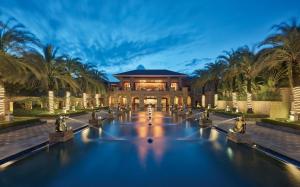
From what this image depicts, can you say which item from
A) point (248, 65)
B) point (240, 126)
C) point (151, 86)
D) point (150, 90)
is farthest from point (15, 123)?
point (151, 86)

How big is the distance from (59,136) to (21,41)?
492 inches

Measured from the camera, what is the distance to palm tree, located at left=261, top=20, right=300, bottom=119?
76.9 feet

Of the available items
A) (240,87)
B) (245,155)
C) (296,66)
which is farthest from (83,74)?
(245,155)

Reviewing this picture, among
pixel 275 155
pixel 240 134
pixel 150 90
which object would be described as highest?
pixel 150 90

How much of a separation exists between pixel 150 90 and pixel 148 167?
2848 inches

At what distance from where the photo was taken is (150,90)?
269 feet

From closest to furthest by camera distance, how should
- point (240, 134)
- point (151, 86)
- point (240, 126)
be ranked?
point (240, 134) → point (240, 126) → point (151, 86)

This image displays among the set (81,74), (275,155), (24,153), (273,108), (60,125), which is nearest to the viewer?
(275,155)

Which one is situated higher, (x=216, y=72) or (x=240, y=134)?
(x=216, y=72)

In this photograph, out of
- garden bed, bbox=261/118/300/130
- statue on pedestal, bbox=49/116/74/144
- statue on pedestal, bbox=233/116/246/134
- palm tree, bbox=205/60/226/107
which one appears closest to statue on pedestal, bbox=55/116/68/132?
statue on pedestal, bbox=49/116/74/144

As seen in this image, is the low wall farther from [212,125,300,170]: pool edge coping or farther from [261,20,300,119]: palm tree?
[212,125,300,170]: pool edge coping

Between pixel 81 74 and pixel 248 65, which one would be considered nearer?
pixel 248 65

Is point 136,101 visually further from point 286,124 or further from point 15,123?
point 286,124

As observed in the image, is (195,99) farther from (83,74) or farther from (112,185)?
(112,185)
